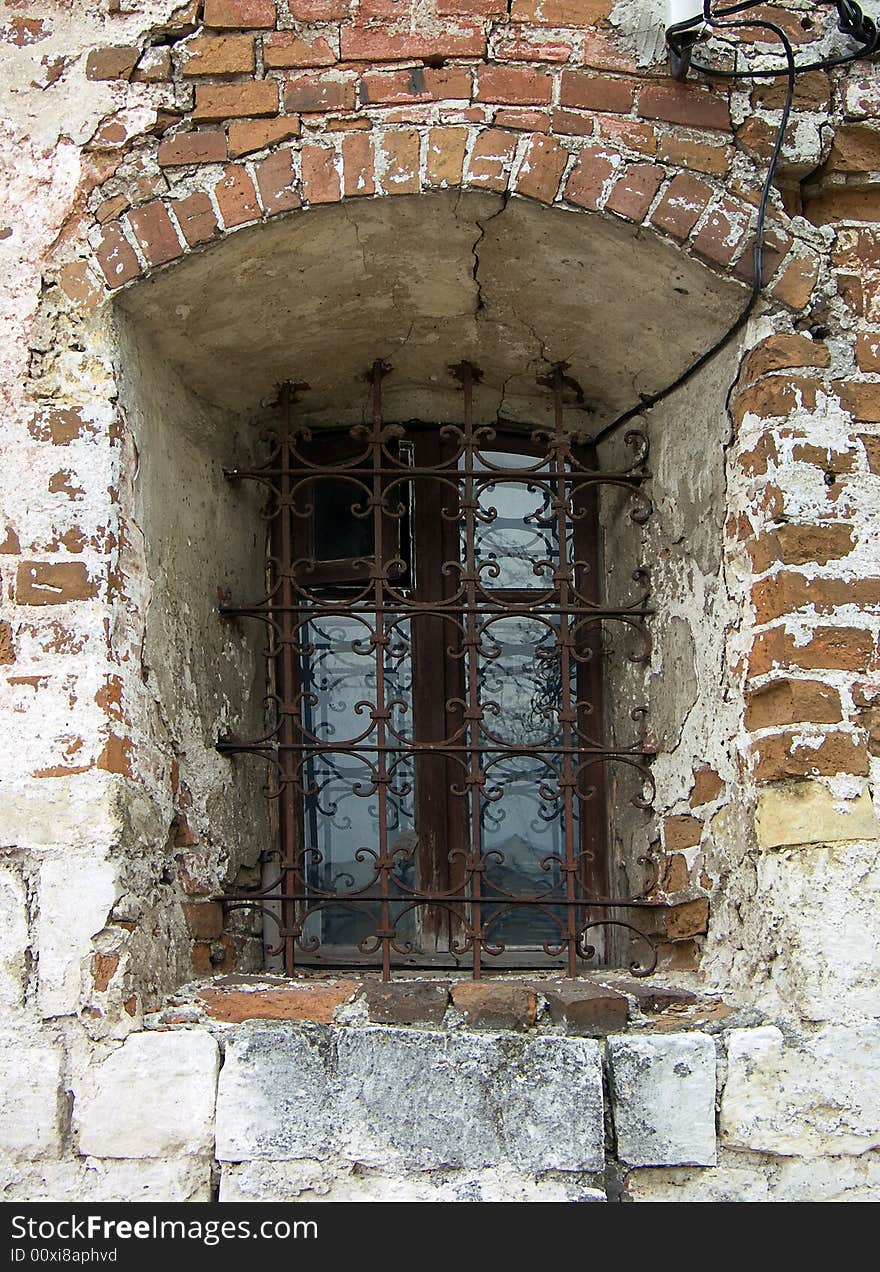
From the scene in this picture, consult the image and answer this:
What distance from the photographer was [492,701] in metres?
3.66

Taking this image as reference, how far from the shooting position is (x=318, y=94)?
3186 millimetres

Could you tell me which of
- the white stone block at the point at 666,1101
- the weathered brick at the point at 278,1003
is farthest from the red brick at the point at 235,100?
the white stone block at the point at 666,1101

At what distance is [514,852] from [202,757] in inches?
31.3

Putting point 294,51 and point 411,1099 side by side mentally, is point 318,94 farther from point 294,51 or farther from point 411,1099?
point 411,1099

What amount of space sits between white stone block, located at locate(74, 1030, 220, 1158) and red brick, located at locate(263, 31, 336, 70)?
2052mm

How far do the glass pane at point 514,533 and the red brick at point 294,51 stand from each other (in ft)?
3.32

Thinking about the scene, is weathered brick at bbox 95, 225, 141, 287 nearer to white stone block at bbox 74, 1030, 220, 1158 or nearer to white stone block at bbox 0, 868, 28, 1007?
white stone block at bbox 0, 868, 28, 1007

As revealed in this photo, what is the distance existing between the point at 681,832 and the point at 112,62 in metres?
2.12

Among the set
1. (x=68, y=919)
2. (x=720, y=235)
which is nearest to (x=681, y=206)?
(x=720, y=235)

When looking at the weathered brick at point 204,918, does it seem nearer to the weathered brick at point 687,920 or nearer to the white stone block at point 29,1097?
the white stone block at point 29,1097

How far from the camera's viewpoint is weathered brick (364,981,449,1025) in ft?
10.00

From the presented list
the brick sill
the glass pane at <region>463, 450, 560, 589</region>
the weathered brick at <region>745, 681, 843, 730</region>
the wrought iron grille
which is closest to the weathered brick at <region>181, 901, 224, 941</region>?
the wrought iron grille

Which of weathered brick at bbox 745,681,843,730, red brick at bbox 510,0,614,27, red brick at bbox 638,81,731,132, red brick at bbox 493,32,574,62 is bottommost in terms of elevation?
A: weathered brick at bbox 745,681,843,730

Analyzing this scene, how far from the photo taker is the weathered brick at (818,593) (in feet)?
10.1
